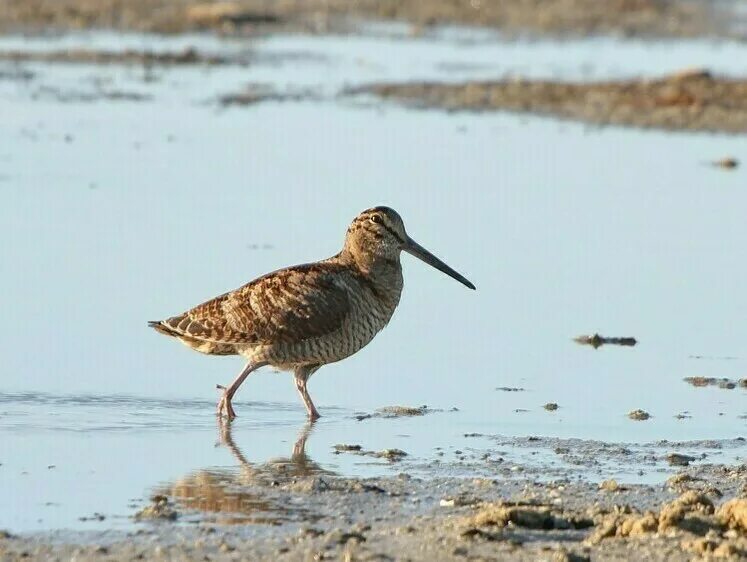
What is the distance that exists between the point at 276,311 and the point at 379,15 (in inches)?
984

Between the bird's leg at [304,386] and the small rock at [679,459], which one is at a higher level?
the bird's leg at [304,386]

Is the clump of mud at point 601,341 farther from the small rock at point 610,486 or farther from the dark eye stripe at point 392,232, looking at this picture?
the small rock at point 610,486

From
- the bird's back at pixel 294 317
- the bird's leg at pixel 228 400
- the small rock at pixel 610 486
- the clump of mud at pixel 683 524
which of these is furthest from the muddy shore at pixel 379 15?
the clump of mud at pixel 683 524

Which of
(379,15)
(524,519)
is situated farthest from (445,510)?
(379,15)

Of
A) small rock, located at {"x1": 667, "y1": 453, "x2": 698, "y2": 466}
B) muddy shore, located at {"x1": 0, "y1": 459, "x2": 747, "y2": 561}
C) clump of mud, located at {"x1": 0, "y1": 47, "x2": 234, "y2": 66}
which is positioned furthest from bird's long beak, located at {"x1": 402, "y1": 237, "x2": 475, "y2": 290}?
clump of mud, located at {"x1": 0, "y1": 47, "x2": 234, "y2": 66}

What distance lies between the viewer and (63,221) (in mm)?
14797

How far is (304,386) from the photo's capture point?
9.93 m

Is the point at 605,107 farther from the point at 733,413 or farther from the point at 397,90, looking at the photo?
the point at 733,413

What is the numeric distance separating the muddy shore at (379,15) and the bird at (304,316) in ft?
68.0

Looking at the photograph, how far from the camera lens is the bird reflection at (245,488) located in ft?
24.9

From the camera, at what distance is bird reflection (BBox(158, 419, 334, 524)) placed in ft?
24.9

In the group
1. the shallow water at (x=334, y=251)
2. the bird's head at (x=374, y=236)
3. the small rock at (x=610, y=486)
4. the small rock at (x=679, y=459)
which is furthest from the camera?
the bird's head at (x=374, y=236)

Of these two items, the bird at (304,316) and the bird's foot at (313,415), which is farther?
the bird at (304,316)

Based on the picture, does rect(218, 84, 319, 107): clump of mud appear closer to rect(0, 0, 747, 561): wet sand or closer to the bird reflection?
rect(0, 0, 747, 561): wet sand
